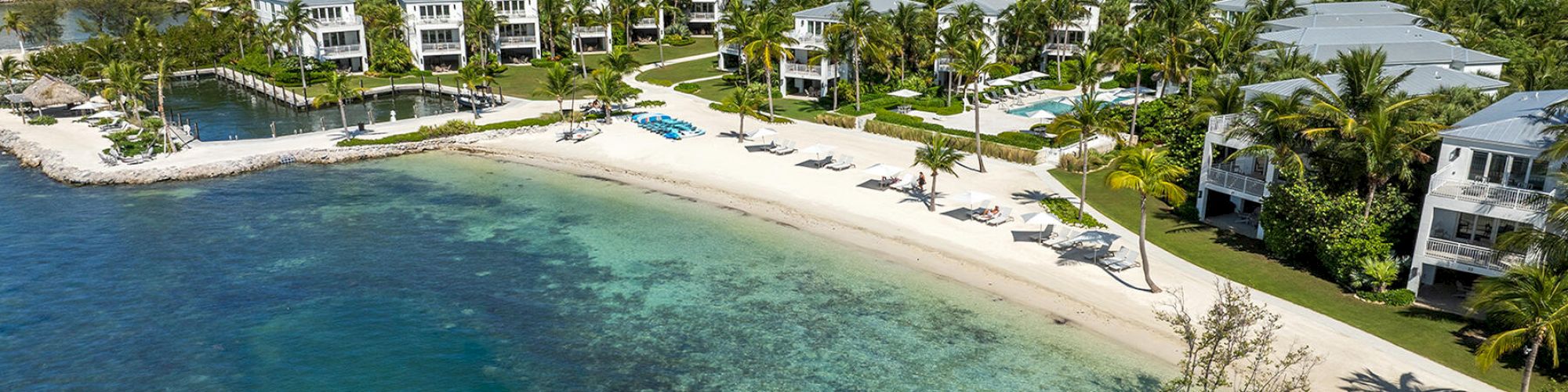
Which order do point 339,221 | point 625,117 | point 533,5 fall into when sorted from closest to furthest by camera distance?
point 339,221 → point 625,117 → point 533,5

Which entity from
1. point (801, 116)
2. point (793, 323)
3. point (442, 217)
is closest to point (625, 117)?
point (801, 116)

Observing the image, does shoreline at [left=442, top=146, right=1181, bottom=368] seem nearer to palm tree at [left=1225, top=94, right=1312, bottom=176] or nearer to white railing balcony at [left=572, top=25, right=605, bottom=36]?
palm tree at [left=1225, top=94, right=1312, bottom=176]

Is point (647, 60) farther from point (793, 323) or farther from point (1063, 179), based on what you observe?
point (793, 323)

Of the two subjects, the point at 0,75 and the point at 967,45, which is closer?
the point at 967,45

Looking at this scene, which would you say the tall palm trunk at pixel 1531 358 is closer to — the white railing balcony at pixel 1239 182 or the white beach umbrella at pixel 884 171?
the white railing balcony at pixel 1239 182

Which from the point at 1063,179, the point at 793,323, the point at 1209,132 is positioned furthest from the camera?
the point at 1063,179

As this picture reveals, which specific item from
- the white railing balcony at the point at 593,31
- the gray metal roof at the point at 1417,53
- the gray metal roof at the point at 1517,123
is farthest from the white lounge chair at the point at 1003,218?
the white railing balcony at the point at 593,31

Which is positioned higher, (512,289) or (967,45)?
(967,45)
